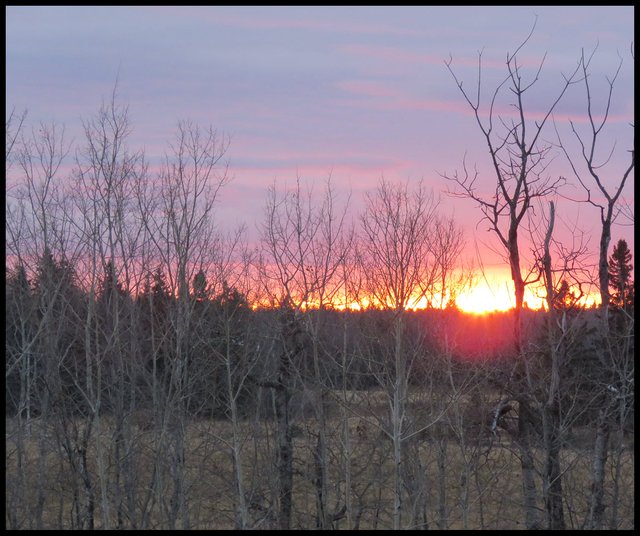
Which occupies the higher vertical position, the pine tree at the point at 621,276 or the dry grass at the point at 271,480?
the pine tree at the point at 621,276

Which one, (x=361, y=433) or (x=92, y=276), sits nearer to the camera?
(x=92, y=276)

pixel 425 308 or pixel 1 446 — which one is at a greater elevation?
pixel 425 308

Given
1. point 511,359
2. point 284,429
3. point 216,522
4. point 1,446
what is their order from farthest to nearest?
point 216,522 < point 284,429 < point 511,359 < point 1,446

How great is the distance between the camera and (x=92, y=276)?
17703mm

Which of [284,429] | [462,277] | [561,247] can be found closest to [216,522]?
[284,429]

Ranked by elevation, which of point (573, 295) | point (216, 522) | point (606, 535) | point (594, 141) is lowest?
point (216, 522)

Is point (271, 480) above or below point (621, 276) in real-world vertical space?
below

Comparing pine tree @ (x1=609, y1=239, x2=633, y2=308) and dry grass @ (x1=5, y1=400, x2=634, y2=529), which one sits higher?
pine tree @ (x1=609, y1=239, x2=633, y2=308)

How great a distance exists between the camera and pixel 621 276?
16391 millimetres

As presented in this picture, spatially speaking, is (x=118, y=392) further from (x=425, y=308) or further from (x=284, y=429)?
(x=425, y=308)

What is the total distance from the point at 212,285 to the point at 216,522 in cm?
746

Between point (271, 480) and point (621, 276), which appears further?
point (271, 480)

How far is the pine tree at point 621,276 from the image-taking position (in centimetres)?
1695

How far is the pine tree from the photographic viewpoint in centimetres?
1695
